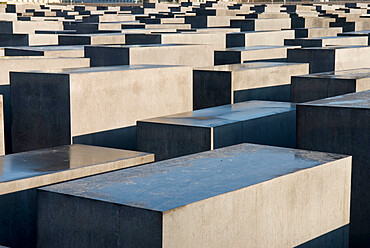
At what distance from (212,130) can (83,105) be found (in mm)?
2169

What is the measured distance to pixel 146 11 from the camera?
38.5 meters

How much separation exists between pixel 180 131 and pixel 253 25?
15.3 metres

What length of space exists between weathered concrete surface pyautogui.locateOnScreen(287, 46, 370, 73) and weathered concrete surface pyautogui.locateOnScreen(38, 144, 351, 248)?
7.87m

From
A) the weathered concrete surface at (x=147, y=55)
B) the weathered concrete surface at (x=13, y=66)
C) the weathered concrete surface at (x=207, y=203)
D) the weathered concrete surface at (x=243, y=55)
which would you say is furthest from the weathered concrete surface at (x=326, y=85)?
the weathered concrete surface at (x=207, y=203)

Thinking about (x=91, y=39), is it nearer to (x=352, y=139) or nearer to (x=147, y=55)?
(x=147, y=55)

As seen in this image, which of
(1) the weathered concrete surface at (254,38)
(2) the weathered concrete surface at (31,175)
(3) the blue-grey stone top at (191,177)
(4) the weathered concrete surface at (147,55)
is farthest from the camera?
(1) the weathered concrete surface at (254,38)

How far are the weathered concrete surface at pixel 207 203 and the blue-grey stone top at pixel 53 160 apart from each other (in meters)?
1.22

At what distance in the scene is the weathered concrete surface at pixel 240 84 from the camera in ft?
38.6

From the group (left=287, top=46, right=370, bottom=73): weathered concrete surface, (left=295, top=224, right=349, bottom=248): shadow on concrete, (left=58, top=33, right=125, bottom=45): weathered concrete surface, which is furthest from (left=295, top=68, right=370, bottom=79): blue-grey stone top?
(left=58, top=33, right=125, bottom=45): weathered concrete surface

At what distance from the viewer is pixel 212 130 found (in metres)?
8.12

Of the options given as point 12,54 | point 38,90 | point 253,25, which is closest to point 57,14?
point 253,25

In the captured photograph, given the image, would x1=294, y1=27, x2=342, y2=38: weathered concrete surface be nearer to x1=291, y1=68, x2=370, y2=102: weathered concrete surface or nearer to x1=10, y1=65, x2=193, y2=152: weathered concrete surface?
x1=291, y1=68, x2=370, y2=102: weathered concrete surface

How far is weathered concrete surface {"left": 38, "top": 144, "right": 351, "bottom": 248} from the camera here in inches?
182

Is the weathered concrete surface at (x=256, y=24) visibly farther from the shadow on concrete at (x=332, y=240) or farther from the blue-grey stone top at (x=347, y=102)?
the shadow on concrete at (x=332, y=240)
